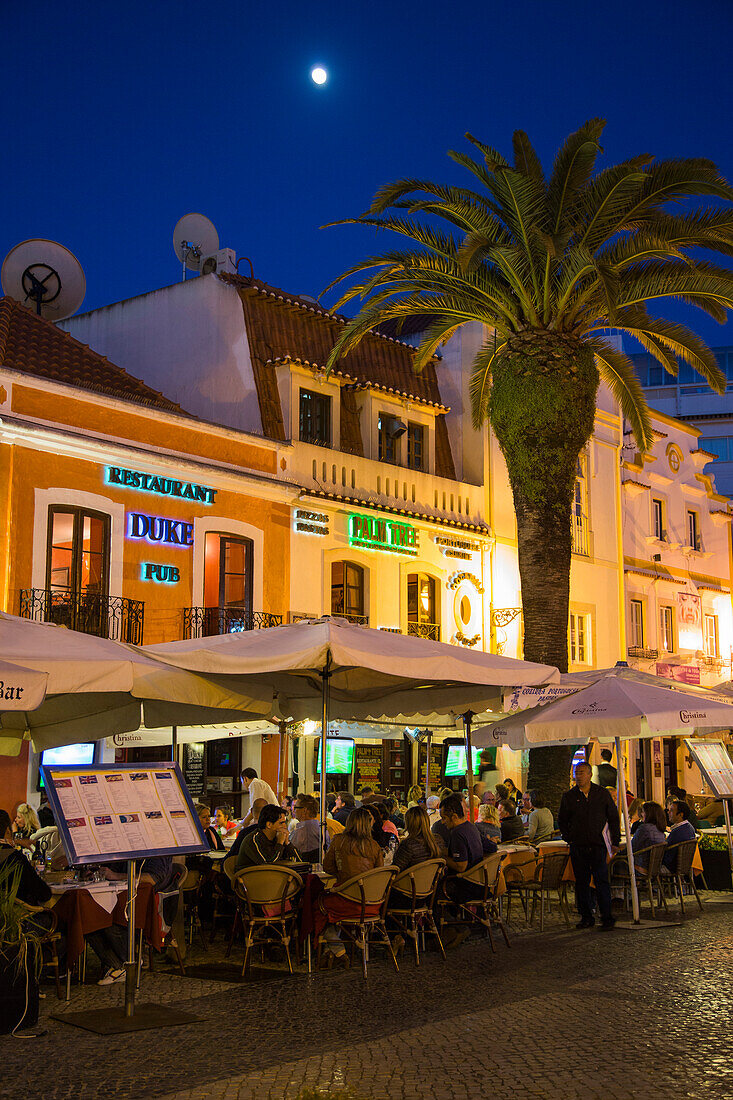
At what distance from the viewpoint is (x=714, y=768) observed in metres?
17.0

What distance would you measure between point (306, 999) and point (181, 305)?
61.7ft

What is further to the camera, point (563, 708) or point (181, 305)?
point (181, 305)

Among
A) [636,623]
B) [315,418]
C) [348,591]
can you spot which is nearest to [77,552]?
[348,591]

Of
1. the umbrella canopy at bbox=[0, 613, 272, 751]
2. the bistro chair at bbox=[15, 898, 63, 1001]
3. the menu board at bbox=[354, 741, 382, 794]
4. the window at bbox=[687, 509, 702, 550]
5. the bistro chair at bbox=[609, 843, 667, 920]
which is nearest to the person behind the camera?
the bistro chair at bbox=[15, 898, 63, 1001]

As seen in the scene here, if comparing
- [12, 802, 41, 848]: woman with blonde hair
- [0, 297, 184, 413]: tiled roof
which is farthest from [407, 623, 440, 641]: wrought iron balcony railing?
[12, 802, 41, 848]: woman with blonde hair

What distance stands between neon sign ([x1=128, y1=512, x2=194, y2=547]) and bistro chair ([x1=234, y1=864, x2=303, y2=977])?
10.4 m

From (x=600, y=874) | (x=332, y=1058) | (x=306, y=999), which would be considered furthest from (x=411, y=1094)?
(x=600, y=874)

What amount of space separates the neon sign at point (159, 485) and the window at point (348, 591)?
3945 millimetres

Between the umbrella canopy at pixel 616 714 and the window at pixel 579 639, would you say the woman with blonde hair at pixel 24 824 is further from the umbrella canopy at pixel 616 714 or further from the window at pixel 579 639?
the window at pixel 579 639

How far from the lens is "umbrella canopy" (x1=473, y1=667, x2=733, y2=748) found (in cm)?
1381

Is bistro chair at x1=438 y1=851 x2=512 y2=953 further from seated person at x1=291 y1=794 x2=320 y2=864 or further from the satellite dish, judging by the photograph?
the satellite dish

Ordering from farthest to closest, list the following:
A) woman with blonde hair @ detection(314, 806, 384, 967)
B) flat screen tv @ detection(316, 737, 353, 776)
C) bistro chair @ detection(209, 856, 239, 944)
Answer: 1. flat screen tv @ detection(316, 737, 353, 776)
2. bistro chair @ detection(209, 856, 239, 944)
3. woman with blonde hair @ detection(314, 806, 384, 967)

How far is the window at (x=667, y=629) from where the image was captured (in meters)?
36.8

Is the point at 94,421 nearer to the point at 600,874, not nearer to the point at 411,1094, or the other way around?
the point at 600,874
